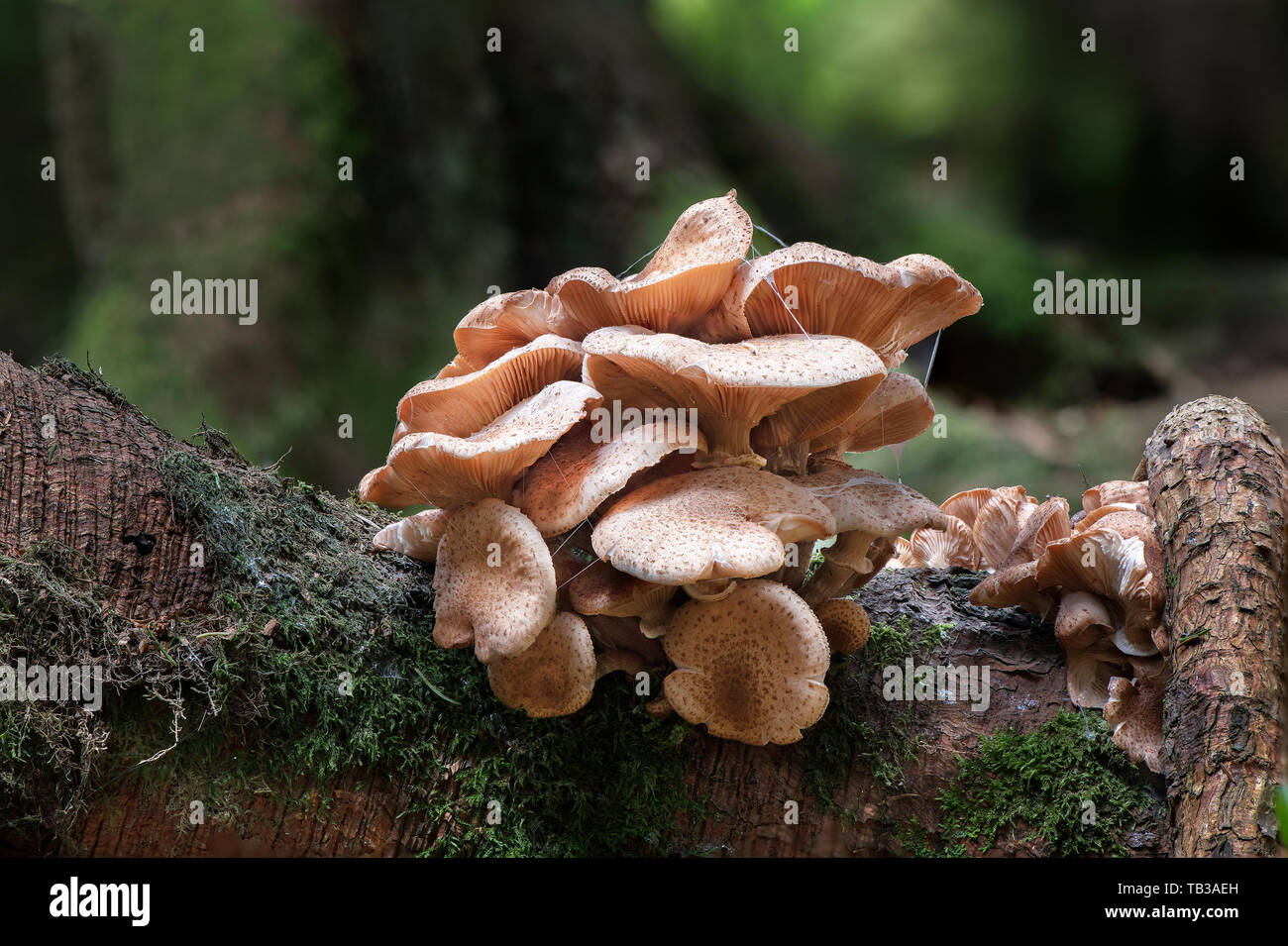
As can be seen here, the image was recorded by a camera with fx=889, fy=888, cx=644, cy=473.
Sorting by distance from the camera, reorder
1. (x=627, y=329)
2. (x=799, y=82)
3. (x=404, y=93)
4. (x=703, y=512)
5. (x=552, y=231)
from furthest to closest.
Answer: (x=799, y=82)
(x=552, y=231)
(x=404, y=93)
(x=627, y=329)
(x=703, y=512)

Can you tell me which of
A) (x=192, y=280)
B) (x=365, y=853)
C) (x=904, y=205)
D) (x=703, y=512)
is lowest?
(x=365, y=853)

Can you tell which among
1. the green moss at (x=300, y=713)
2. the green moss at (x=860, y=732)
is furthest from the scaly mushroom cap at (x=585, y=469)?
the green moss at (x=860, y=732)

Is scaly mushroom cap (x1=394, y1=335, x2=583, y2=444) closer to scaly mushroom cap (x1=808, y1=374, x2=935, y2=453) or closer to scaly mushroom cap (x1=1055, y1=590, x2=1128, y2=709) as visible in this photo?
scaly mushroom cap (x1=808, y1=374, x2=935, y2=453)

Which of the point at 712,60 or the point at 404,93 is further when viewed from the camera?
the point at 712,60

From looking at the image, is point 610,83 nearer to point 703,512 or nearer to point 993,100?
point 993,100

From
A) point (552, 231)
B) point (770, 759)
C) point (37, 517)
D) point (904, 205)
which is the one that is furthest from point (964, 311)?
point (904, 205)

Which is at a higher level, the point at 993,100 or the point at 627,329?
the point at 993,100

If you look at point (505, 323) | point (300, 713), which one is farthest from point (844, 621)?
point (300, 713)
